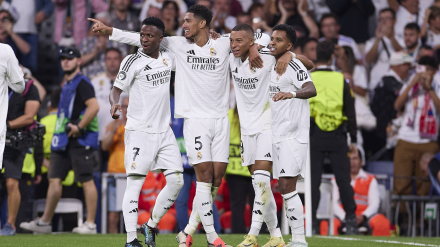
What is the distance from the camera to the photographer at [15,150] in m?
8.30

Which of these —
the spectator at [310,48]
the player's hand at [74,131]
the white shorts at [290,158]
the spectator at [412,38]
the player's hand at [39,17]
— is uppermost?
the player's hand at [39,17]

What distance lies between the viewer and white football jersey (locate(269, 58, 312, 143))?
5.91 metres

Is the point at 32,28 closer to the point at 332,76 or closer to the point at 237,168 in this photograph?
the point at 237,168

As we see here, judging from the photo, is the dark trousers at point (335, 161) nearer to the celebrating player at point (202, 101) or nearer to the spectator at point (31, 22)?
the celebrating player at point (202, 101)

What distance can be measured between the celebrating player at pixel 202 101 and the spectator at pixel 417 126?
16.6 feet

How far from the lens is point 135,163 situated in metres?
5.82

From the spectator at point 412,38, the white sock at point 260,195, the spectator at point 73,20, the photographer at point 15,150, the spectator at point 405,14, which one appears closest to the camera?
the white sock at point 260,195

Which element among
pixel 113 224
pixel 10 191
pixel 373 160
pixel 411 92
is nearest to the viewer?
pixel 10 191

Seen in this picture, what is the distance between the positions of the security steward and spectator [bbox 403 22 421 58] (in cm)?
343

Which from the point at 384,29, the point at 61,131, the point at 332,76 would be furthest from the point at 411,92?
the point at 61,131

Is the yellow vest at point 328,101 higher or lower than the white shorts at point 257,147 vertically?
higher

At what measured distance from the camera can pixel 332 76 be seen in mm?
8430

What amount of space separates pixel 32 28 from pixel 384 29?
6.55 metres

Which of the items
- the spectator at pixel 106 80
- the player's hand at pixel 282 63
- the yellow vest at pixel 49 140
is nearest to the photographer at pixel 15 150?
the yellow vest at pixel 49 140
